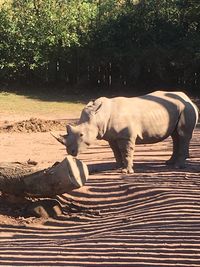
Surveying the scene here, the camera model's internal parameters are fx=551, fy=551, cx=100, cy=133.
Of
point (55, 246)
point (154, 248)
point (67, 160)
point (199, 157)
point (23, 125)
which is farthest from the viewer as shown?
point (23, 125)

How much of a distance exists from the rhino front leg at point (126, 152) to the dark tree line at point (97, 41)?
1543cm

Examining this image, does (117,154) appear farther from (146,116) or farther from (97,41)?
(97,41)

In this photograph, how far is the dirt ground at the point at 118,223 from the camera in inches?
223

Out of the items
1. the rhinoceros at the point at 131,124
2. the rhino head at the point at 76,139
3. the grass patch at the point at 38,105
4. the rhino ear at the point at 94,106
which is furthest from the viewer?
the grass patch at the point at 38,105

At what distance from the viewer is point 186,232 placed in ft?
19.9

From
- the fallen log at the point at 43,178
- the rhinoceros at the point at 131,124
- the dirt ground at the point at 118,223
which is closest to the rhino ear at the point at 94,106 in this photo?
the rhinoceros at the point at 131,124

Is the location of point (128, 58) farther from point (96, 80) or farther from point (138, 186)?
point (138, 186)

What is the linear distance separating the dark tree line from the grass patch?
2.07 meters

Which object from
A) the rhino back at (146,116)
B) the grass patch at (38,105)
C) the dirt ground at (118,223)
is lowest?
the dirt ground at (118,223)

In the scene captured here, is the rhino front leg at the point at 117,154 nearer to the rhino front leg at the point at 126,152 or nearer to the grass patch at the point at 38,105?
the rhino front leg at the point at 126,152

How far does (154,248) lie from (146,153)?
6381mm

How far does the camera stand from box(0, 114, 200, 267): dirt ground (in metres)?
5.66

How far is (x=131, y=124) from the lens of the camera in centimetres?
952

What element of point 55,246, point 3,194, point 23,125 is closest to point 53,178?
point 3,194
